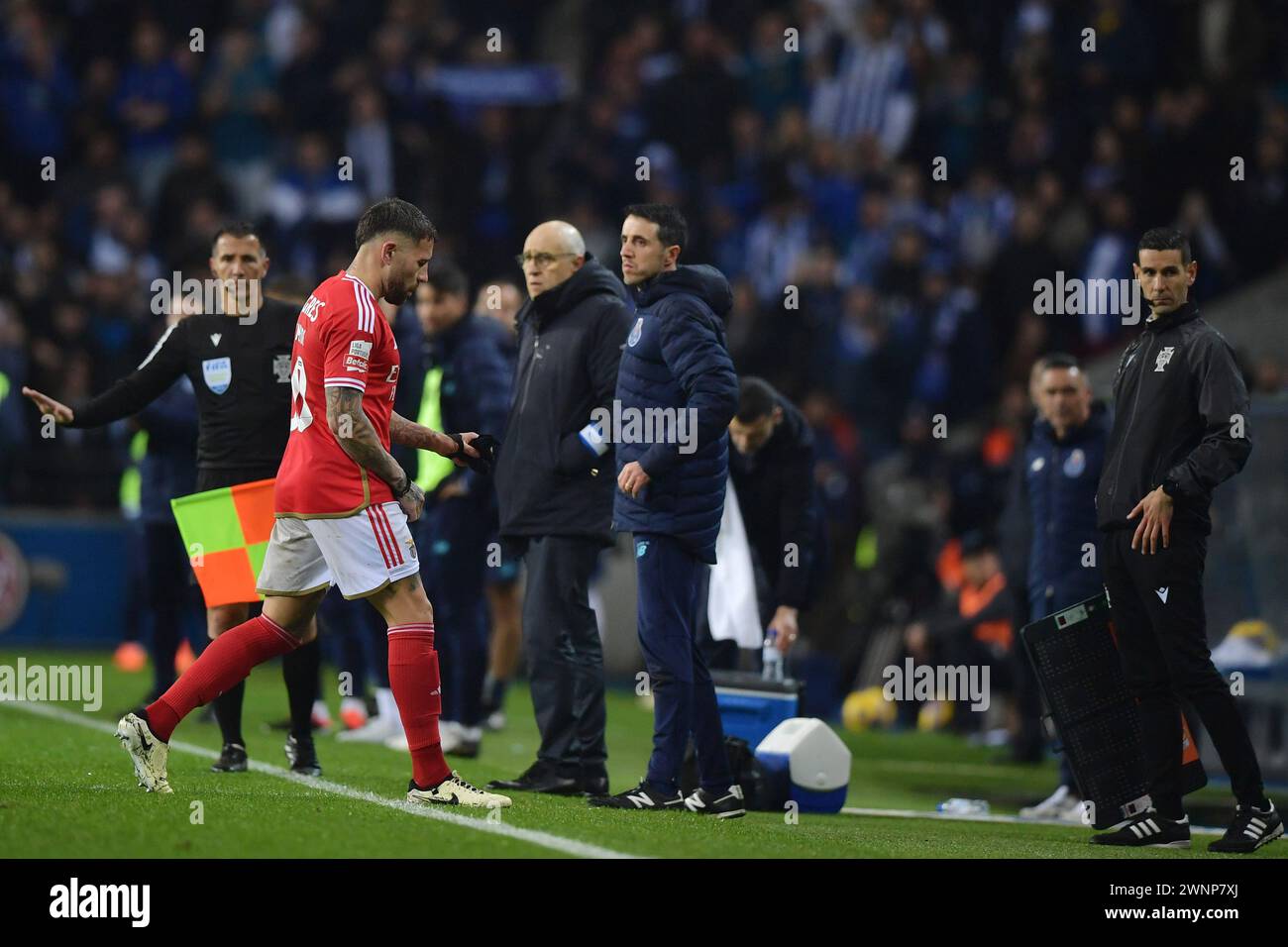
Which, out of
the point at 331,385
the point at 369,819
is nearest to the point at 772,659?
the point at 369,819

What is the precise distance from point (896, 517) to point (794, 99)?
6222mm

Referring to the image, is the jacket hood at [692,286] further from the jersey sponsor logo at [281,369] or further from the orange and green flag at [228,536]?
the orange and green flag at [228,536]

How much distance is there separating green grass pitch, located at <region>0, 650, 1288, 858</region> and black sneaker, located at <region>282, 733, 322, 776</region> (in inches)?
5.8

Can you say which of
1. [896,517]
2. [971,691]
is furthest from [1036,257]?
[971,691]

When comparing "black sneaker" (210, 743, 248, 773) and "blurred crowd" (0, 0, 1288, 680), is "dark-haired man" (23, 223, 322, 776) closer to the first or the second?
"black sneaker" (210, 743, 248, 773)

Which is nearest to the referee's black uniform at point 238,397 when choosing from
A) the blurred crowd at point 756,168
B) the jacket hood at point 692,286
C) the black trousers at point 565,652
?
the black trousers at point 565,652

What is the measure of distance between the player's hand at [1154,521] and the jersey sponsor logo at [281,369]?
3737 millimetres

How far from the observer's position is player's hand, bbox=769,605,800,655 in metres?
9.37

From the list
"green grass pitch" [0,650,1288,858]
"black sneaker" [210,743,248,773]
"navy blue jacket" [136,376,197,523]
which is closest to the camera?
"green grass pitch" [0,650,1288,858]

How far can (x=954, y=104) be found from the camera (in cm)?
1983

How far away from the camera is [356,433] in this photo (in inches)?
276

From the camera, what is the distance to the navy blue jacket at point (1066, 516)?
9773 millimetres
